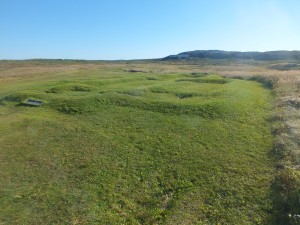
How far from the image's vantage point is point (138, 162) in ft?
66.2

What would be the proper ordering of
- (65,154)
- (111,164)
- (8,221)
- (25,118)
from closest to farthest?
(8,221)
(111,164)
(65,154)
(25,118)

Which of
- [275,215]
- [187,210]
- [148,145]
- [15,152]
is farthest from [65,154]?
[275,215]

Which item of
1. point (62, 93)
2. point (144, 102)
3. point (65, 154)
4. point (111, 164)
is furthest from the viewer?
point (62, 93)

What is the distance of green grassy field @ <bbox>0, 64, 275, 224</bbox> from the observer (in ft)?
49.5

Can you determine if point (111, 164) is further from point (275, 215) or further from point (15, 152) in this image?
point (275, 215)

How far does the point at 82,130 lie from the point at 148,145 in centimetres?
682

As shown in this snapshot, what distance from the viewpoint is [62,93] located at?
133 feet

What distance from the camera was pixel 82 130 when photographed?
25969 mm

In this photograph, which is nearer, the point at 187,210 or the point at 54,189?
the point at 187,210

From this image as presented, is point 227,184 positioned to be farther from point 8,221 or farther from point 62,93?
point 62,93

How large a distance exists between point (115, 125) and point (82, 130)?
3.04 metres

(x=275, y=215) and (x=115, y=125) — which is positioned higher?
(x=115, y=125)

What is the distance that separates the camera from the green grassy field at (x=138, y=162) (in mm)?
15086

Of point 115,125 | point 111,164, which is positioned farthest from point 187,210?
point 115,125
